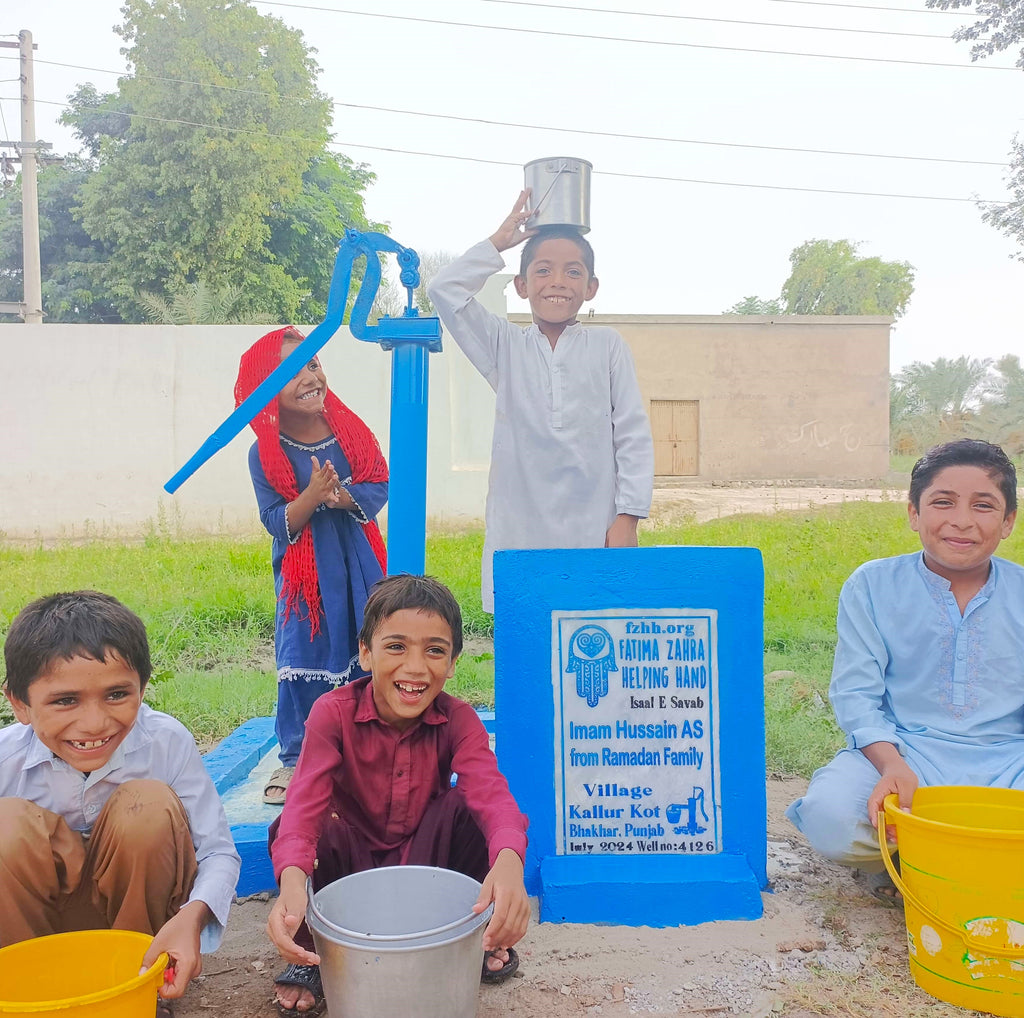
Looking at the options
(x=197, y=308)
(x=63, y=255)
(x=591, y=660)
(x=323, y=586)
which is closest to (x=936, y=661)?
(x=591, y=660)

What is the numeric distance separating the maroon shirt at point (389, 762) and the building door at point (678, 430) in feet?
54.0

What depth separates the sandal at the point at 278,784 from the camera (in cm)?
251

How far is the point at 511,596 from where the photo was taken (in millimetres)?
2279

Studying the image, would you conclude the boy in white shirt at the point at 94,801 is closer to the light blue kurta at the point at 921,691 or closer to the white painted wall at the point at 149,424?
the light blue kurta at the point at 921,691

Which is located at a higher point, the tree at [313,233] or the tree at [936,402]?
the tree at [313,233]

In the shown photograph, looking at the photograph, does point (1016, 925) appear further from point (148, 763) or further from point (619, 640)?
point (148, 763)

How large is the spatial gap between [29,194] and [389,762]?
15.7 metres

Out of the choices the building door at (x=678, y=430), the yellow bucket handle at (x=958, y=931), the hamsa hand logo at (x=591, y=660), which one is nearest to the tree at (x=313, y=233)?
the building door at (x=678, y=430)

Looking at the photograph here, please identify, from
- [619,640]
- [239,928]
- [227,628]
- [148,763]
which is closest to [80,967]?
[148,763]

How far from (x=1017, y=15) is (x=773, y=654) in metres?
7.26

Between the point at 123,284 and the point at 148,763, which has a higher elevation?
the point at 123,284

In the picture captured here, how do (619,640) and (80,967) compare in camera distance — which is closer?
(80,967)

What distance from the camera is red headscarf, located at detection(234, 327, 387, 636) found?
2.56 m

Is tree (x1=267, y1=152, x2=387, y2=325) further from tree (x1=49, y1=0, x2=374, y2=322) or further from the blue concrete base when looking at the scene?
the blue concrete base
